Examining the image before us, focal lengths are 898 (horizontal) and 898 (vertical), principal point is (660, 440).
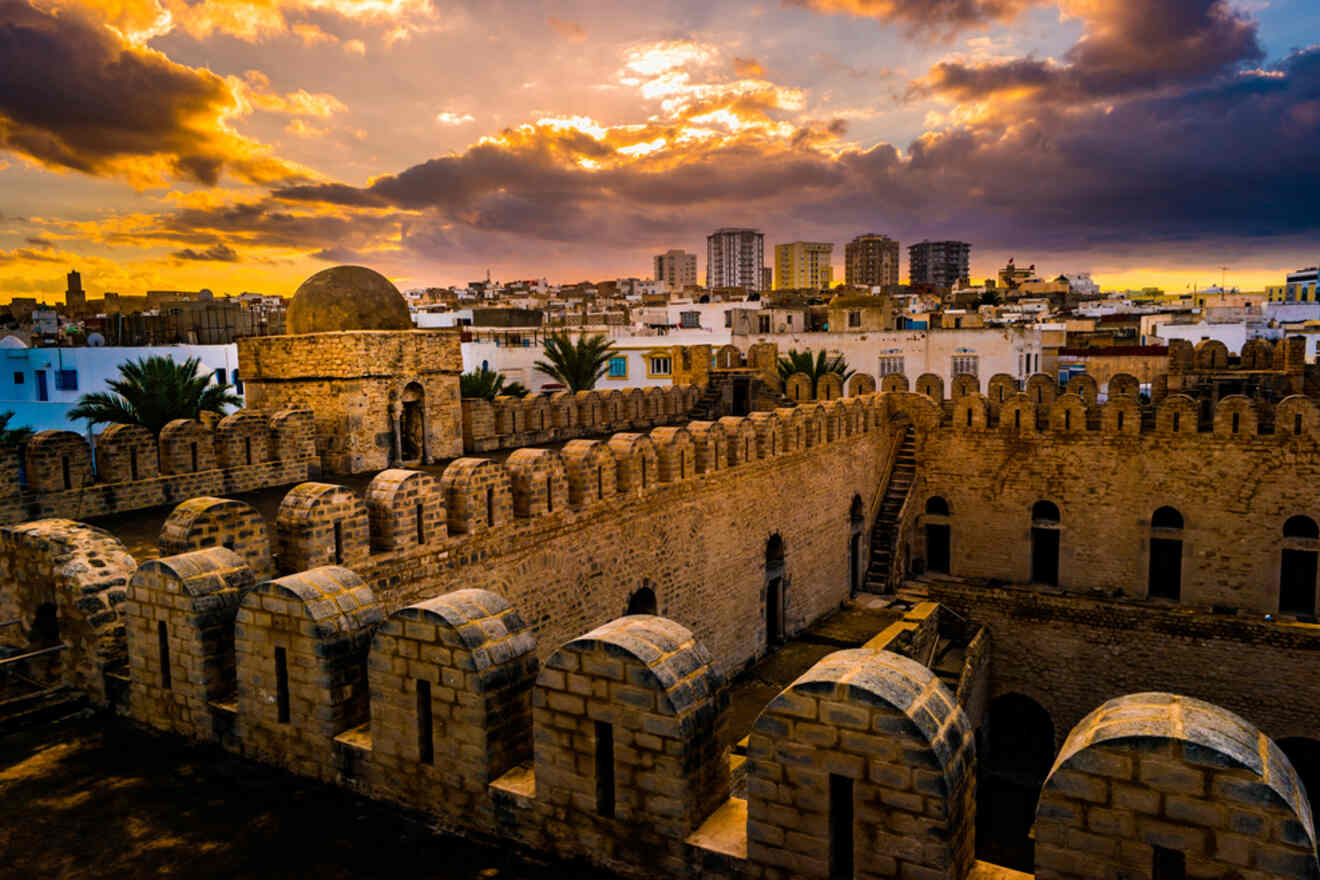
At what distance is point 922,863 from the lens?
3.19 meters

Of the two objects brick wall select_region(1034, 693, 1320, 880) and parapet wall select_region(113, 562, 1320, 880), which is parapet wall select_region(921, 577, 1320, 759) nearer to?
parapet wall select_region(113, 562, 1320, 880)

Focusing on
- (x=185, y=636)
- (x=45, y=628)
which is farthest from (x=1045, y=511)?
(x=45, y=628)

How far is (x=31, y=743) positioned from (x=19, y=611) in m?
1.52

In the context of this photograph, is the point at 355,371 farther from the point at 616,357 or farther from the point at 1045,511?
the point at 616,357

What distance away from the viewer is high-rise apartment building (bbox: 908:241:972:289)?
131000 mm

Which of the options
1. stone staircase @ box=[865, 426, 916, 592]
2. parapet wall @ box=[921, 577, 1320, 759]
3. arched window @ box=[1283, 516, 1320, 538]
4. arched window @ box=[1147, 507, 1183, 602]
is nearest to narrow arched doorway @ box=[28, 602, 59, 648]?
stone staircase @ box=[865, 426, 916, 592]

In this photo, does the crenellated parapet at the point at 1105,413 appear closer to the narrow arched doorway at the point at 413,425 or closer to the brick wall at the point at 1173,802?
the narrow arched doorway at the point at 413,425

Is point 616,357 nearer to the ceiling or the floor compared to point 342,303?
nearer to the floor

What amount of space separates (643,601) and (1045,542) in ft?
Answer: 38.4

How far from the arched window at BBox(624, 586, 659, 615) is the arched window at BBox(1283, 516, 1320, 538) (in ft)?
43.7

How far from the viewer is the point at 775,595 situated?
15.0 metres

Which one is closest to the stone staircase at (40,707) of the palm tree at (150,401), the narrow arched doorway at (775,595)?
the narrow arched doorway at (775,595)

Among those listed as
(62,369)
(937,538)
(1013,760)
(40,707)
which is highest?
(62,369)

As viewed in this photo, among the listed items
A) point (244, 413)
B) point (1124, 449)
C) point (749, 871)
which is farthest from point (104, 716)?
point (1124, 449)
